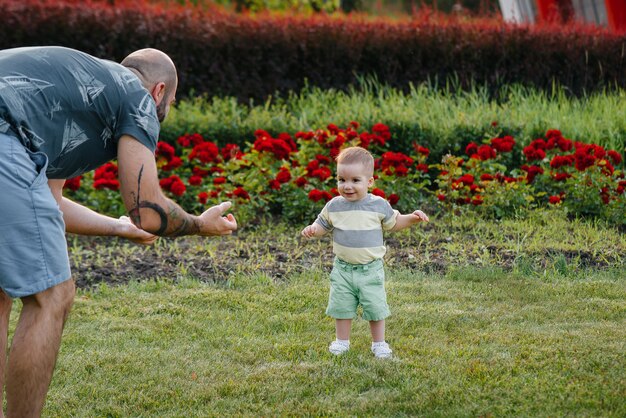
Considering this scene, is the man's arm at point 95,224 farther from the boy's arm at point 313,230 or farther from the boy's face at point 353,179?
the boy's face at point 353,179

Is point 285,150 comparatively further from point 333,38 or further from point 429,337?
point 333,38

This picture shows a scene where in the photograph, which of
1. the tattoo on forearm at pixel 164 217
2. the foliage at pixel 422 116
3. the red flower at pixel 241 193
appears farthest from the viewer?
the foliage at pixel 422 116

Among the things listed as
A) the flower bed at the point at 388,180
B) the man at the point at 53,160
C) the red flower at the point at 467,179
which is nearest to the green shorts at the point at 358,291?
the man at the point at 53,160

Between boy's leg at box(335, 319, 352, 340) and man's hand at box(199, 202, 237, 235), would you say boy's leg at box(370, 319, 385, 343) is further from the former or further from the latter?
man's hand at box(199, 202, 237, 235)

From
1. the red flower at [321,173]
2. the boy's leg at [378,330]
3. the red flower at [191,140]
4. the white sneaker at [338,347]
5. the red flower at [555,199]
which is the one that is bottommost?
the red flower at [555,199]

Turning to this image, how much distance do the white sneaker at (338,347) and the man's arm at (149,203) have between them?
3.69ft

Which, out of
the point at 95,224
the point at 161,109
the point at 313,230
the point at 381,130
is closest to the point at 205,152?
the point at 381,130

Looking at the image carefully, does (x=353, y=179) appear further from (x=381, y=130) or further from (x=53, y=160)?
(x=381, y=130)

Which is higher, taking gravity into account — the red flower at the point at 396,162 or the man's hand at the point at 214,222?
the man's hand at the point at 214,222

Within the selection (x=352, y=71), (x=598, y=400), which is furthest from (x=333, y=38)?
(x=598, y=400)

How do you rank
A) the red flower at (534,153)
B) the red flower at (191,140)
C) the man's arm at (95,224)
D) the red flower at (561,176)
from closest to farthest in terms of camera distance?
1. the man's arm at (95,224)
2. the red flower at (561,176)
3. the red flower at (534,153)
4. the red flower at (191,140)

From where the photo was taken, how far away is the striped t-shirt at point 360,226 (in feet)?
14.1

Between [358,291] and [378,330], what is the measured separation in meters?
0.21

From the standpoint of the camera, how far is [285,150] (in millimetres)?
7113
